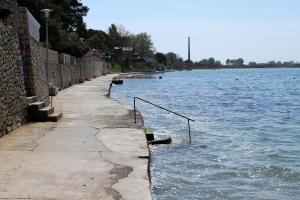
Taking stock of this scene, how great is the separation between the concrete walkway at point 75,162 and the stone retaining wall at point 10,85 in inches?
14.0

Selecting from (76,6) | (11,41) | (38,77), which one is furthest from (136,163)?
(76,6)

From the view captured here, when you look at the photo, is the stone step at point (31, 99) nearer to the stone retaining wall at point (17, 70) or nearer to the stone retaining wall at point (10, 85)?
the stone retaining wall at point (17, 70)

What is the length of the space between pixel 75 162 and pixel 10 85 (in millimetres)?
4988

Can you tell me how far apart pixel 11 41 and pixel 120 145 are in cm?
506

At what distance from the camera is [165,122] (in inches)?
864

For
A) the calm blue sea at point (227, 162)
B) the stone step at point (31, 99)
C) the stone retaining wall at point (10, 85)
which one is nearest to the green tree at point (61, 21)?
the calm blue sea at point (227, 162)

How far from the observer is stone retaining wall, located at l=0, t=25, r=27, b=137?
12711mm

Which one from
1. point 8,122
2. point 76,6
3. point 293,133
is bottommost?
point 293,133

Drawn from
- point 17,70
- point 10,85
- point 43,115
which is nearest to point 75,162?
point 10,85

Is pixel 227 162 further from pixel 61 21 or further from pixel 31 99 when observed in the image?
pixel 61 21

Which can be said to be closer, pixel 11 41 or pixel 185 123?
pixel 11 41

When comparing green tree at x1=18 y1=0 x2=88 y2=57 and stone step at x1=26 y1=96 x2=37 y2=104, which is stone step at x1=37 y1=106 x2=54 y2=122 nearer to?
stone step at x1=26 y1=96 x2=37 y2=104

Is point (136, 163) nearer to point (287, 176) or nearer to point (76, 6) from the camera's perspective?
point (287, 176)

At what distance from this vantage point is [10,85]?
1366 cm
